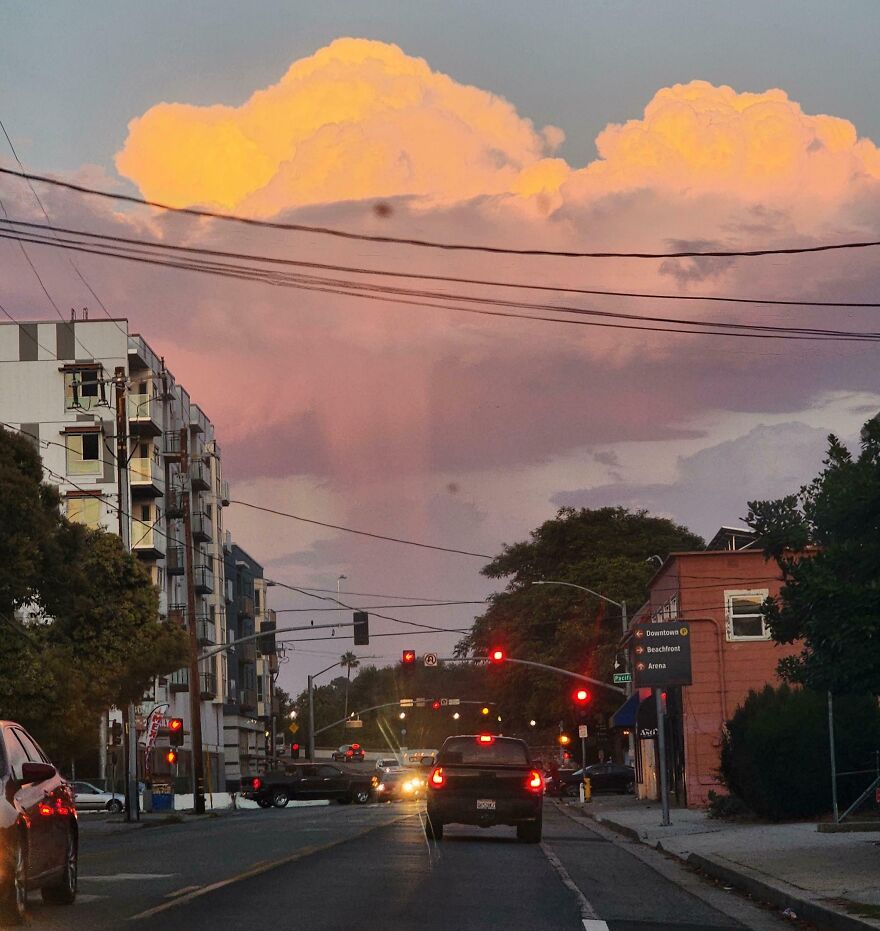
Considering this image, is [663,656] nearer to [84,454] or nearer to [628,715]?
[628,715]

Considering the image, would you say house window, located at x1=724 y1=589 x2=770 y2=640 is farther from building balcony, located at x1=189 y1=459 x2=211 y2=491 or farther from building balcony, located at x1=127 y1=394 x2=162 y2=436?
building balcony, located at x1=189 y1=459 x2=211 y2=491

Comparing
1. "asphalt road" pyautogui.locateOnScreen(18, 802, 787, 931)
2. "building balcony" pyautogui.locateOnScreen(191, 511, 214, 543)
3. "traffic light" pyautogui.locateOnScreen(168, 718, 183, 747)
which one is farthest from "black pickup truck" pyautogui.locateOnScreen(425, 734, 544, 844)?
"building balcony" pyautogui.locateOnScreen(191, 511, 214, 543)

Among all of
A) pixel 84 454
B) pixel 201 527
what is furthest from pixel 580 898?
pixel 201 527

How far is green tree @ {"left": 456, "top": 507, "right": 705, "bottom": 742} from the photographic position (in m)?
78.7

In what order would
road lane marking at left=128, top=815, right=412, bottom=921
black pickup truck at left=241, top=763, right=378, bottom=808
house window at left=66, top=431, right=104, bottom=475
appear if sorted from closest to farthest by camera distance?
1. road lane marking at left=128, top=815, right=412, bottom=921
2. black pickup truck at left=241, top=763, right=378, bottom=808
3. house window at left=66, top=431, right=104, bottom=475

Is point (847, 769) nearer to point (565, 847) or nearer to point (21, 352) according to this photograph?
point (565, 847)

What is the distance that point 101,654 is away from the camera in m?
44.7

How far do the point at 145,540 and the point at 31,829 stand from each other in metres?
62.0

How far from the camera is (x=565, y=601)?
8150cm

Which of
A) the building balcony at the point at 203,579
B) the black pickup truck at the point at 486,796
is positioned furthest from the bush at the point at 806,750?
the building balcony at the point at 203,579

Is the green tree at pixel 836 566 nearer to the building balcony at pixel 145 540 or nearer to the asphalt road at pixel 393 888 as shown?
the asphalt road at pixel 393 888

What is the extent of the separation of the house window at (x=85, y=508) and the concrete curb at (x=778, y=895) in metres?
51.7

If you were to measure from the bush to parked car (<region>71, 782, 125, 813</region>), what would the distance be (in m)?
37.0

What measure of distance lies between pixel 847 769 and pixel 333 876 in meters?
14.9
